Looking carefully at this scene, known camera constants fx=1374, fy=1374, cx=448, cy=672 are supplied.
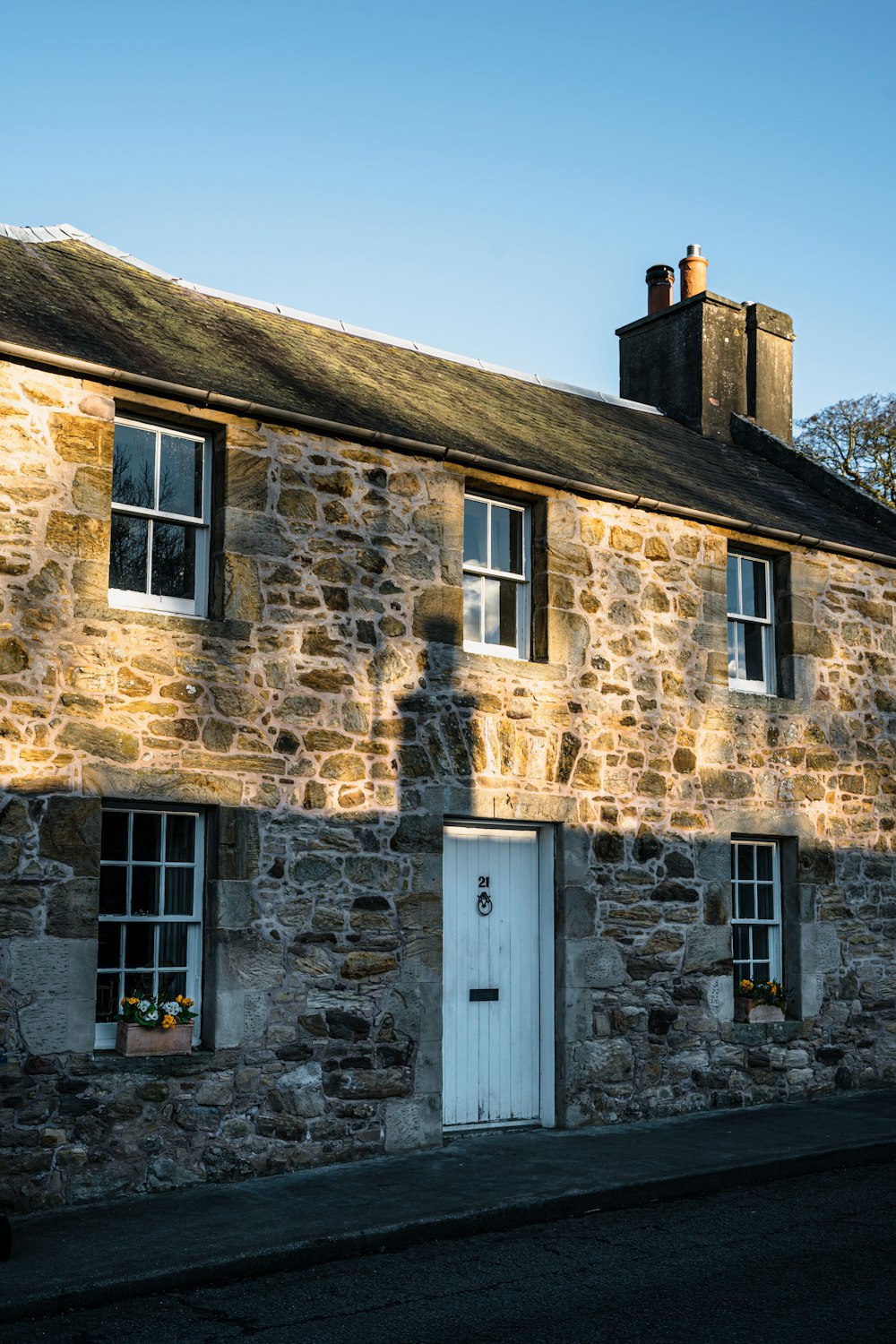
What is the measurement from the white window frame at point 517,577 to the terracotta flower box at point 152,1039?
362cm

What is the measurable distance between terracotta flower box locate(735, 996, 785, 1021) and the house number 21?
106 inches

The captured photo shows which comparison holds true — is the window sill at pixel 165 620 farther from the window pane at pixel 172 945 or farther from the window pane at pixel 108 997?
the window pane at pixel 108 997

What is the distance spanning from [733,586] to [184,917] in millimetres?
6010

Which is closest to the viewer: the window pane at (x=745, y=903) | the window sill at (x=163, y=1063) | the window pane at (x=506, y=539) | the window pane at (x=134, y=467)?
the window sill at (x=163, y=1063)

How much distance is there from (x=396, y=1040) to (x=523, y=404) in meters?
6.66

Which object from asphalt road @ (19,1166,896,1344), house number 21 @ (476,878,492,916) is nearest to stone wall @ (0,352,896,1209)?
house number 21 @ (476,878,492,916)

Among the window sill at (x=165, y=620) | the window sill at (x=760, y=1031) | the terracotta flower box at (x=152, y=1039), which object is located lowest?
the window sill at (x=760, y=1031)

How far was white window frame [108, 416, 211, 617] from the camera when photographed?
8766 millimetres

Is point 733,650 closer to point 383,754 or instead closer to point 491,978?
point 491,978

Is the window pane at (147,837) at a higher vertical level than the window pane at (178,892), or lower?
higher

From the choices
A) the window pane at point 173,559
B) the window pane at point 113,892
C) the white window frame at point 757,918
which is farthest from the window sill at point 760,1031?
the window pane at point 173,559

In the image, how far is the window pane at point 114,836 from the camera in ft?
27.9

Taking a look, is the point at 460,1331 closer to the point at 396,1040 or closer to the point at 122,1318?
the point at 122,1318

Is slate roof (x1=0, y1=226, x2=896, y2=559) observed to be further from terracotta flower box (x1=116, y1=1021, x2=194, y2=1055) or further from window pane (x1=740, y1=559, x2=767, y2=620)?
terracotta flower box (x1=116, y1=1021, x2=194, y2=1055)
